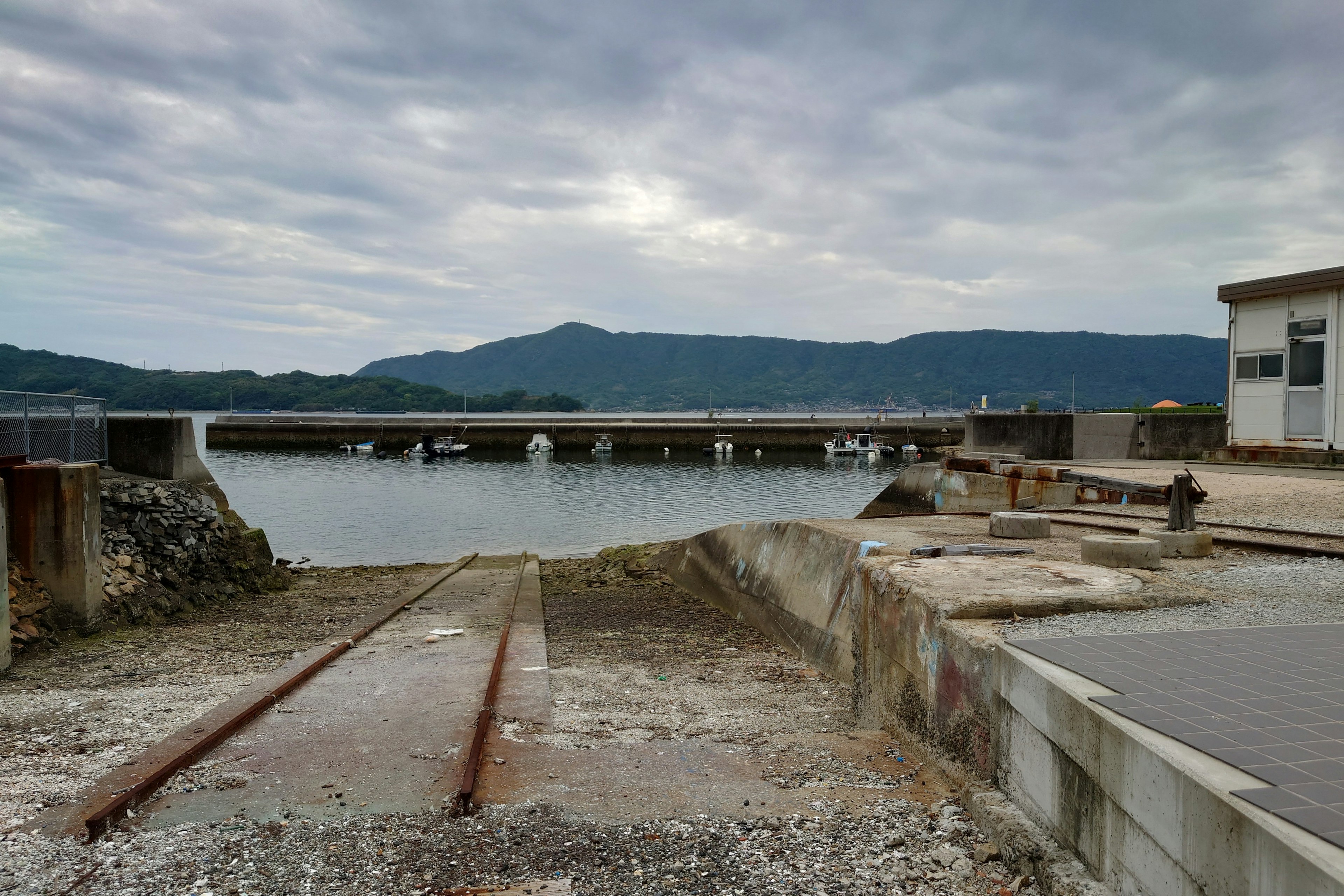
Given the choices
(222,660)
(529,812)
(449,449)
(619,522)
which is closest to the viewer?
(529,812)

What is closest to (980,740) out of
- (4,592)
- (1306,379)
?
(4,592)

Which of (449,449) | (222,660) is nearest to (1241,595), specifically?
(222,660)

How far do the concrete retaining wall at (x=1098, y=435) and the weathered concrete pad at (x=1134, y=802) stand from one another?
17.8 metres

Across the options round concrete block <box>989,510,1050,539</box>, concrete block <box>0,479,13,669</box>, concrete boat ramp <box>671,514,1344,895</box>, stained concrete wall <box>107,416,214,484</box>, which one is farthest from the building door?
stained concrete wall <box>107,416,214,484</box>

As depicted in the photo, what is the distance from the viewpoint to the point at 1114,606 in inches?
223

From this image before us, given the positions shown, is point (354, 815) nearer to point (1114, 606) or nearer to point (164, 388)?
point (1114, 606)

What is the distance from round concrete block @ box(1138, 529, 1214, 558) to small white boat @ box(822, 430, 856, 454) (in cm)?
6710

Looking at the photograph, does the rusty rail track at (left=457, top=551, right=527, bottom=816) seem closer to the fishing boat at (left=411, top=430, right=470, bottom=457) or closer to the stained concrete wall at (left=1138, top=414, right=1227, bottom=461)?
the stained concrete wall at (left=1138, top=414, right=1227, bottom=461)

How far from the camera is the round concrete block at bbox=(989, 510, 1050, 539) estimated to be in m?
9.69

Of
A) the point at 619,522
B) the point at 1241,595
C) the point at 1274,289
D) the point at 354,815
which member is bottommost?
the point at 619,522

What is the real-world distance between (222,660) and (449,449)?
215ft

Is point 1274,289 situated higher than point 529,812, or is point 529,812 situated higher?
point 1274,289

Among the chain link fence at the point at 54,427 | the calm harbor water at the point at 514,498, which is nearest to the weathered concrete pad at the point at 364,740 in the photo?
the chain link fence at the point at 54,427

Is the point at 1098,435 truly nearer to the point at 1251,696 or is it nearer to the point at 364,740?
the point at 1251,696
